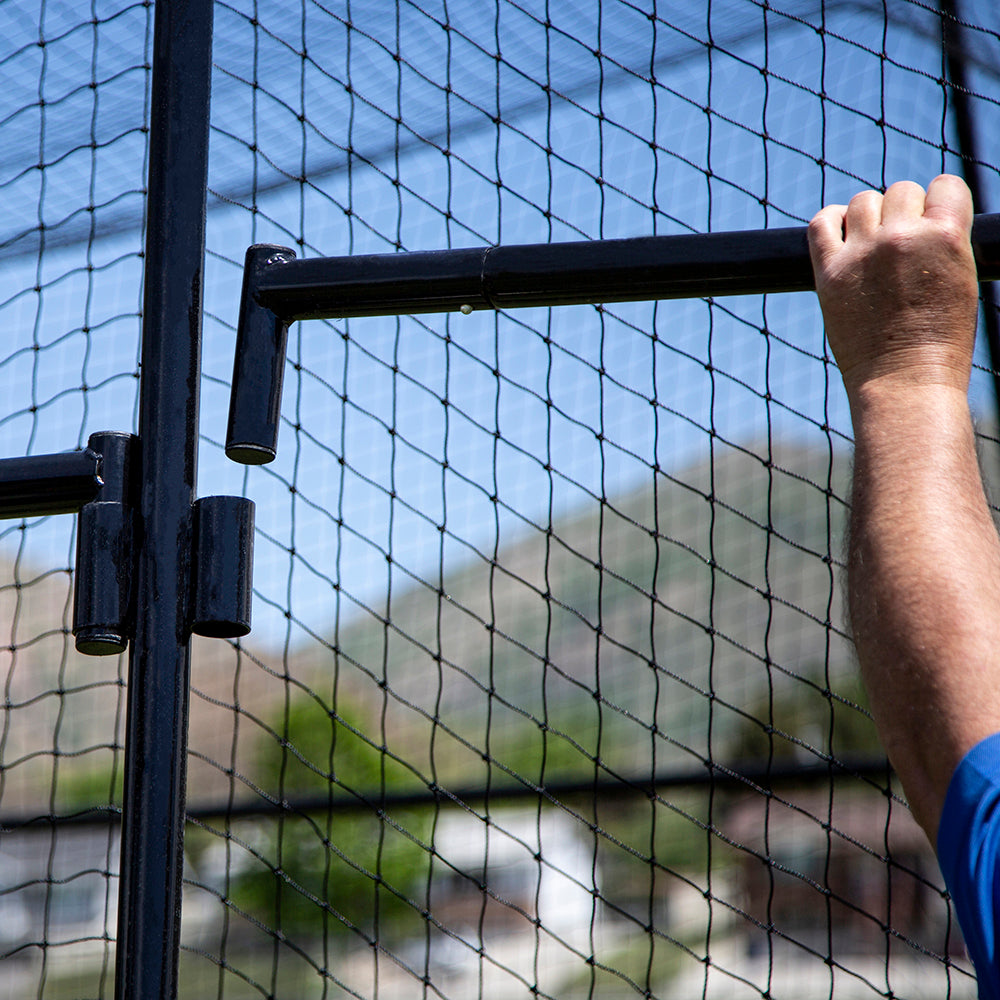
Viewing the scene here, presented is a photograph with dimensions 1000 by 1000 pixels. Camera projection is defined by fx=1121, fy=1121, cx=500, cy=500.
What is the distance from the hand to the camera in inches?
20.4

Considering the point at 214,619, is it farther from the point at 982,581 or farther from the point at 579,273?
the point at 982,581

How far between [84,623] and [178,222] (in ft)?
0.81

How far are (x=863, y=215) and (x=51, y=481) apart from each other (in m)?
0.47

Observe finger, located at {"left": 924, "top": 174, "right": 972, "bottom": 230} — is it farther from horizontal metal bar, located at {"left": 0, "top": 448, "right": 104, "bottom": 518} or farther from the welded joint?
horizontal metal bar, located at {"left": 0, "top": 448, "right": 104, "bottom": 518}

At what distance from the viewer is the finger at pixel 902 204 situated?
21.2 inches

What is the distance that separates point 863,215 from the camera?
1.82ft

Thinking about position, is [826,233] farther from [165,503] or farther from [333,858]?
[333,858]

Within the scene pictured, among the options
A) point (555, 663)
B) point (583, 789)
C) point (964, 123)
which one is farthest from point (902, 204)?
point (555, 663)

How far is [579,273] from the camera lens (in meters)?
0.62

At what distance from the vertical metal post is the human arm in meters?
0.37

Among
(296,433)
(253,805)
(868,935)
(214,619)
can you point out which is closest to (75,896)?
(868,935)

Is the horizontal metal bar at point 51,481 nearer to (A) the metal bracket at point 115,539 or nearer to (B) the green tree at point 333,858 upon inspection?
(A) the metal bracket at point 115,539

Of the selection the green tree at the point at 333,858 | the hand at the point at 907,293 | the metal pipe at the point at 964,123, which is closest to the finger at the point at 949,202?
the hand at the point at 907,293

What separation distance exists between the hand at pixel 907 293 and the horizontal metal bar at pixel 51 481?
42 centimetres
